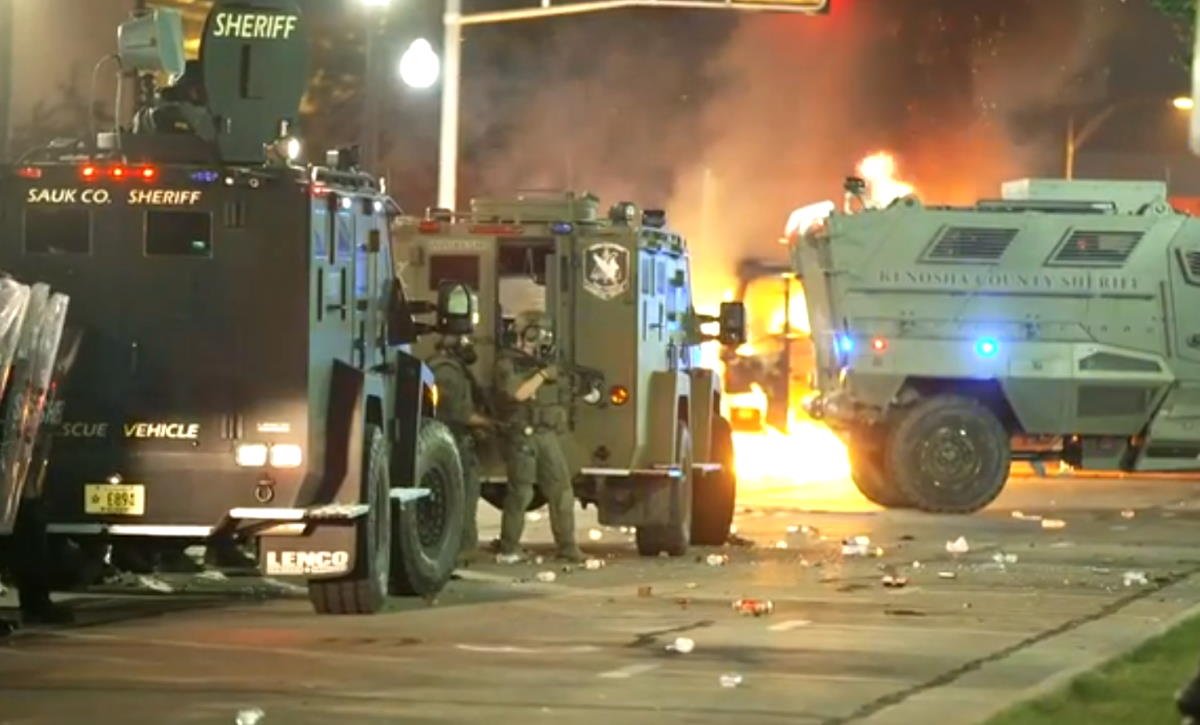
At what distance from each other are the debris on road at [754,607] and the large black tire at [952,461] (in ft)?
32.9

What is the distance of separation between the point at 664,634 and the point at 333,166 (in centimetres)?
307

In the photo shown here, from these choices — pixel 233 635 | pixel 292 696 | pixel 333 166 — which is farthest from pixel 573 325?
pixel 292 696

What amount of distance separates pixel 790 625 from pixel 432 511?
2.46m

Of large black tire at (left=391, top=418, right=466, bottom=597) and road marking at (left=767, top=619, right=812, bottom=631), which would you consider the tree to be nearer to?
large black tire at (left=391, top=418, right=466, bottom=597)

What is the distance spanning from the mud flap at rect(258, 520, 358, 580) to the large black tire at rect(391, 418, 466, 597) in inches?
45.1

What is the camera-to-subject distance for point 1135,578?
56.7 ft

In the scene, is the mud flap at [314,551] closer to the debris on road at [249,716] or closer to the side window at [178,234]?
the side window at [178,234]

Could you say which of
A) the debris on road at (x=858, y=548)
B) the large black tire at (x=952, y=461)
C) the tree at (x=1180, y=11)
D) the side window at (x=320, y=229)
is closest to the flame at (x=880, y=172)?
the tree at (x=1180, y=11)

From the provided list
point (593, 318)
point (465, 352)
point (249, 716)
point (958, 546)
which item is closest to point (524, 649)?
point (249, 716)

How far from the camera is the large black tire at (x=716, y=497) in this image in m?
19.9

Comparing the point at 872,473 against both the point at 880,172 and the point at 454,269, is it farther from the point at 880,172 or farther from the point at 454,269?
the point at 880,172

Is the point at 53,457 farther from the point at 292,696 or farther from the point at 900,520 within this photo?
the point at 900,520

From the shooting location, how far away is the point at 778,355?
34.3 metres

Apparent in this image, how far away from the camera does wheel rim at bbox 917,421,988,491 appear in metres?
24.8
